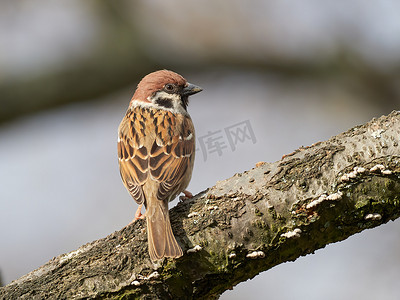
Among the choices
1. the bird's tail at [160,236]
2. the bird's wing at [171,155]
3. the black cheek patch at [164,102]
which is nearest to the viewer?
the bird's tail at [160,236]

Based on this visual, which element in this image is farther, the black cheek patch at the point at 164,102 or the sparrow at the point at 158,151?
the black cheek patch at the point at 164,102

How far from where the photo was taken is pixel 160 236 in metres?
3.37

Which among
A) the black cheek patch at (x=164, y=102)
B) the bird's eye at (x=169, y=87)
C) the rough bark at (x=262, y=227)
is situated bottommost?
the rough bark at (x=262, y=227)

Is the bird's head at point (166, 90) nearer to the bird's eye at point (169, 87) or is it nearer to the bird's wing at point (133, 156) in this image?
the bird's eye at point (169, 87)

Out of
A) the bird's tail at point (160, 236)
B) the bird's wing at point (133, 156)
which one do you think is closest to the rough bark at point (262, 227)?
the bird's tail at point (160, 236)

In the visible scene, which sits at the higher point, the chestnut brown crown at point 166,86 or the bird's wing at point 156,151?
the chestnut brown crown at point 166,86

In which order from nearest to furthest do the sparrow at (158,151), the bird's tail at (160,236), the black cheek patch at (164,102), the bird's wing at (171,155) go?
the bird's tail at (160,236) → the sparrow at (158,151) → the bird's wing at (171,155) → the black cheek patch at (164,102)

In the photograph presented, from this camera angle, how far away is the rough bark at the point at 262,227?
3.34m

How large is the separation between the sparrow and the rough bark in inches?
7.7

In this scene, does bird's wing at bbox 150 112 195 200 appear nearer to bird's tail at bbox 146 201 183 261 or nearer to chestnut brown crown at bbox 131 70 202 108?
bird's tail at bbox 146 201 183 261

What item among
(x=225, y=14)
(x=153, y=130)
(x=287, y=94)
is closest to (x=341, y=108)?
(x=287, y=94)

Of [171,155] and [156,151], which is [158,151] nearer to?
[156,151]

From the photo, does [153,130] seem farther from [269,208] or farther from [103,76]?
[269,208]

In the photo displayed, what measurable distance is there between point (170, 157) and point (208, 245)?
1.60 metres
